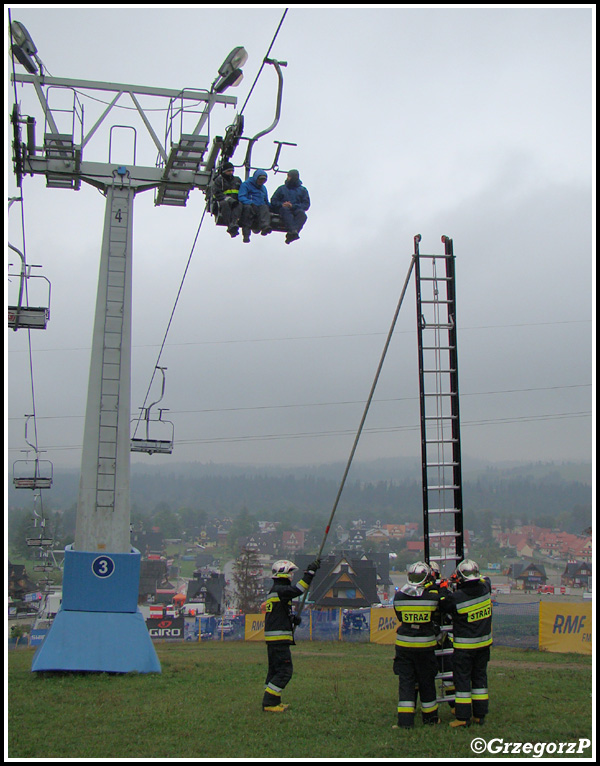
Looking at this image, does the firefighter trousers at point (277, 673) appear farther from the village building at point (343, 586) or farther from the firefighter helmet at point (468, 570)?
the village building at point (343, 586)

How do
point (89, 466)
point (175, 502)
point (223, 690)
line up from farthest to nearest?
point (175, 502) → point (89, 466) → point (223, 690)

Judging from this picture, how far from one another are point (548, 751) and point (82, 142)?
12.8 meters

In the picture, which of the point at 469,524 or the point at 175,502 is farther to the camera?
the point at 175,502

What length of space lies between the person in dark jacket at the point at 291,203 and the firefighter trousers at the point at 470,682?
8.12 m

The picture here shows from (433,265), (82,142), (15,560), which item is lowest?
(15,560)

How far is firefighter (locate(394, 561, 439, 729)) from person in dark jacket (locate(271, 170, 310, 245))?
7.37 m

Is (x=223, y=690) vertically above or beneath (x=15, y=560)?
above

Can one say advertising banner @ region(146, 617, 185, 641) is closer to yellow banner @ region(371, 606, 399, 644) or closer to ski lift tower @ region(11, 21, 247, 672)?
yellow banner @ region(371, 606, 399, 644)

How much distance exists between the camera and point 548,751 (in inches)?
297

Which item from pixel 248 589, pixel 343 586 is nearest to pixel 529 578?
pixel 343 586

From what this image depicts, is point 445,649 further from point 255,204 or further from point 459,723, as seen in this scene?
A: point 255,204

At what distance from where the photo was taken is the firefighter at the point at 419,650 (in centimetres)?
878

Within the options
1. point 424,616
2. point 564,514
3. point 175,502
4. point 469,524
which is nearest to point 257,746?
point 424,616

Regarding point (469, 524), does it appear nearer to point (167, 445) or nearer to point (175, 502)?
point (175, 502)
